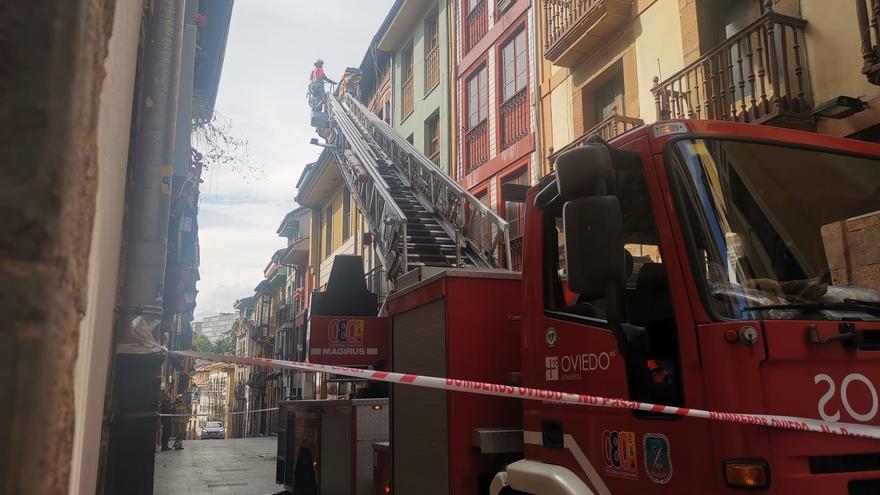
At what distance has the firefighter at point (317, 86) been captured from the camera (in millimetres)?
26333

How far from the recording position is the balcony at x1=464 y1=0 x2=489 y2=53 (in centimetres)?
1792

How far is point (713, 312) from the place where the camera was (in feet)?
8.02

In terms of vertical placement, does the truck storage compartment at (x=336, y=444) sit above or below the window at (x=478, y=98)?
below

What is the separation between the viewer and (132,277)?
3.37 metres

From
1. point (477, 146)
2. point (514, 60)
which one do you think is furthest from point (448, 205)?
point (514, 60)

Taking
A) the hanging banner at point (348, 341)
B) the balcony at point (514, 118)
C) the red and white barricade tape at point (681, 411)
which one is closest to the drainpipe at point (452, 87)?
the balcony at point (514, 118)

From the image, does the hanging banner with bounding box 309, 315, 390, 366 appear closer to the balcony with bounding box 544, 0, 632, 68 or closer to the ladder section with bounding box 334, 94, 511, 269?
the ladder section with bounding box 334, 94, 511, 269

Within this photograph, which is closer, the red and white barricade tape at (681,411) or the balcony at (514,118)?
the red and white barricade tape at (681,411)

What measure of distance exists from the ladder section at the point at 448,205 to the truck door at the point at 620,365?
787 centimetres

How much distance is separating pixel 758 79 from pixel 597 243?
283 inches

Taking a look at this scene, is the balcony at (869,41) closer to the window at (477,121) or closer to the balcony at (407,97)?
the window at (477,121)

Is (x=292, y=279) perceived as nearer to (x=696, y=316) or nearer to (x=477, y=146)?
(x=477, y=146)

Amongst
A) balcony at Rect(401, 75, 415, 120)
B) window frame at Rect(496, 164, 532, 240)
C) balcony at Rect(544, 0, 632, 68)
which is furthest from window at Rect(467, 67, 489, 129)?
balcony at Rect(401, 75, 415, 120)

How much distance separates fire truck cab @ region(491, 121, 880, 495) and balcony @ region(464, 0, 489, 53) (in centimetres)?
1567
